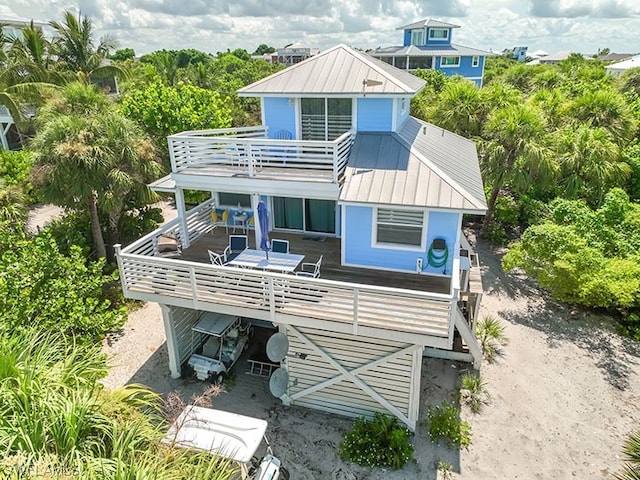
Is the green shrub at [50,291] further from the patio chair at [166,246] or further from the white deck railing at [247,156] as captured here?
the white deck railing at [247,156]

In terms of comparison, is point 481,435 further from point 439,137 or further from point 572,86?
point 572,86

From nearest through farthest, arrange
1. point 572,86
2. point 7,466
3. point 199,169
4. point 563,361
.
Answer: point 7,466 < point 199,169 < point 563,361 < point 572,86

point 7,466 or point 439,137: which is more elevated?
point 439,137

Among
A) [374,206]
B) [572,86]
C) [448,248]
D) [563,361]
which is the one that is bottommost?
[563,361]

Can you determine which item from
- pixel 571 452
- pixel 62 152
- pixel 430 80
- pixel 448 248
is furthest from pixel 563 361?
pixel 430 80

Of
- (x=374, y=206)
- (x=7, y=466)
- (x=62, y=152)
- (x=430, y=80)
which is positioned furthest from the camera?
(x=430, y=80)

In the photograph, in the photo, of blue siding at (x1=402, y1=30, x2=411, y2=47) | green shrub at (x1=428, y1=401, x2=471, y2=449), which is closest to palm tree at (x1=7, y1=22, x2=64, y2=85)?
green shrub at (x1=428, y1=401, x2=471, y2=449)
